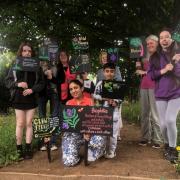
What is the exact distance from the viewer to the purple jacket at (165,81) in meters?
6.32

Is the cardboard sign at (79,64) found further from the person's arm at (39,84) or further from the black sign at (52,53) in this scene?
the person's arm at (39,84)

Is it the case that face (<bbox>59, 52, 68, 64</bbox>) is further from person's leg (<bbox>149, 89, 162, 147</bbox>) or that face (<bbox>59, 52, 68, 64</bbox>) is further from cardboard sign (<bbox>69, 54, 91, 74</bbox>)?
person's leg (<bbox>149, 89, 162, 147</bbox>)

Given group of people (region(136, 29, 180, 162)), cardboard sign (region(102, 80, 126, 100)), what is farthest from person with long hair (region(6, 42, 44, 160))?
group of people (region(136, 29, 180, 162))

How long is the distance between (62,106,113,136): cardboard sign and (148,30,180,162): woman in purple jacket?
31.3 inches

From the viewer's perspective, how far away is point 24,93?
22.6 feet

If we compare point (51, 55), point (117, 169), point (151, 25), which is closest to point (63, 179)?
point (117, 169)

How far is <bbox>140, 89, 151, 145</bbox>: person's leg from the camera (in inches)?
297

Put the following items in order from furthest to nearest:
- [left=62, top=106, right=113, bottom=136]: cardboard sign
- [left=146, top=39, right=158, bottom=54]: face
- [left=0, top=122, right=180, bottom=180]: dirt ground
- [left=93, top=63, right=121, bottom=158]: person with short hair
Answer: [left=146, top=39, right=158, bottom=54]: face, [left=93, top=63, right=121, bottom=158]: person with short hair, [left=62, top=106, right=113, bottom=136]: cardboard sign, [left=0, top=122, right=180, bottom=180]: dirt ground

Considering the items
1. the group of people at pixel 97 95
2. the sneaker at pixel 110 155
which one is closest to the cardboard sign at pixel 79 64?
the group of people at pixel 97 95

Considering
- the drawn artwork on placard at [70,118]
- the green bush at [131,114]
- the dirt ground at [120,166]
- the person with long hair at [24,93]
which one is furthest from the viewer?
the green bush at [131,114]

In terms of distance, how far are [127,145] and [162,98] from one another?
170 cm

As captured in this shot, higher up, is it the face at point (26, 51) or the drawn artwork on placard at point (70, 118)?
the face at point (26, 51)

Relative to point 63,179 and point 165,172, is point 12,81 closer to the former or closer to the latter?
point 63,179

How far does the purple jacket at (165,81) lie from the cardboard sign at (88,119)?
79cm
